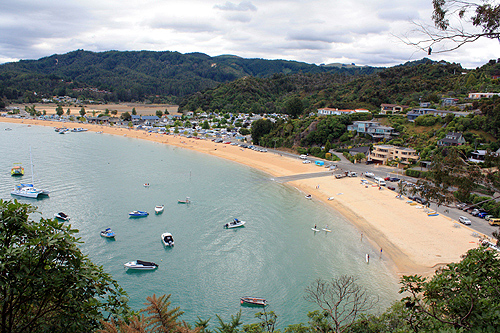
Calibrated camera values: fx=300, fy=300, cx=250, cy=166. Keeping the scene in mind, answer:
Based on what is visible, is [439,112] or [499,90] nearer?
[439,112]

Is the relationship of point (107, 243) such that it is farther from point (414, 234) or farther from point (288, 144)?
point (288, 144)

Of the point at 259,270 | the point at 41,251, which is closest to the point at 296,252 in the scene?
the point at 259,270

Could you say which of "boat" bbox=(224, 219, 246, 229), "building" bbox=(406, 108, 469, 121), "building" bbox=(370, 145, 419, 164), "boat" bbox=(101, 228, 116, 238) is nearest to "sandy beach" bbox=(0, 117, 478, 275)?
"boat" bbox=(224, 219, 246, 229)

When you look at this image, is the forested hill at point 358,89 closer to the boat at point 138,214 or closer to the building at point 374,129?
the building at point 374,129

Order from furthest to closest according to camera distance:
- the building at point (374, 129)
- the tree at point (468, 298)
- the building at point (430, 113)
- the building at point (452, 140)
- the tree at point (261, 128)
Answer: the tree at point (261, 128) < the building at point (374, 129) < the building at point (430, 113) < the building at point (452, 140) < the tree at point (468, 298)

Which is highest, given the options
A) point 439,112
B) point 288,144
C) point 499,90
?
point 499,90

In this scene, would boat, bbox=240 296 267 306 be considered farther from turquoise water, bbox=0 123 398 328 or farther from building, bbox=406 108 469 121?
building, bbox=406 108 469 121

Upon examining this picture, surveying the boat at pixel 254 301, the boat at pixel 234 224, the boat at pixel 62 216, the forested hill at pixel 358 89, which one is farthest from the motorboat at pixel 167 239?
the forested hill at pixel 358 89
